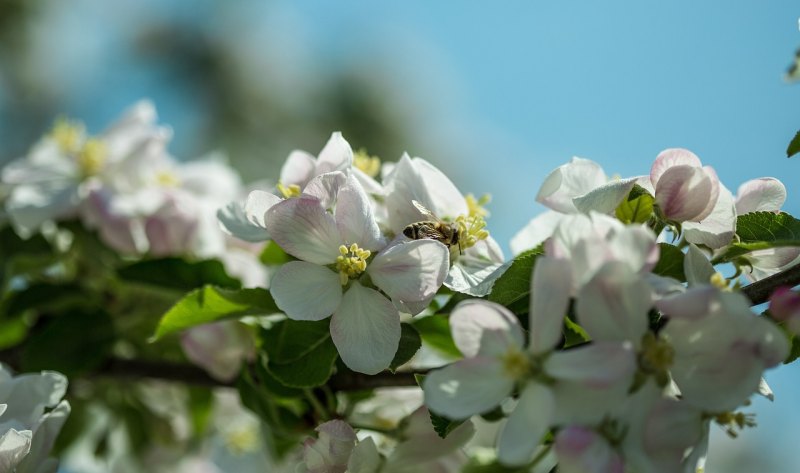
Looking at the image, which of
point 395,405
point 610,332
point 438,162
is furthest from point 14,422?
point 438,162

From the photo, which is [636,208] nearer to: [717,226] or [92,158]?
[717,226]

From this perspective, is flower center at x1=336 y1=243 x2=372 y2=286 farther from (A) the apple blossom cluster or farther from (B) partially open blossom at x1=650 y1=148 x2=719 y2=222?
(B) partially open blossom at x1=650 y1=148 x2=719 y2=222

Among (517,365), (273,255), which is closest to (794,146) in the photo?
(517,365)

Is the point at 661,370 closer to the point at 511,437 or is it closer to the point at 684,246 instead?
the point at 511,437

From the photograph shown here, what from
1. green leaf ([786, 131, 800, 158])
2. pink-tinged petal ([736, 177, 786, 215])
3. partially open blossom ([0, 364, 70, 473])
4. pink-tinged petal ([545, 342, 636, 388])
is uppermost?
green leaf ([786, 131, 800, 158])

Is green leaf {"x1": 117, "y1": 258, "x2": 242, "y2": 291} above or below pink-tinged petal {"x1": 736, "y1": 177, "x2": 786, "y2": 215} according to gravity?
below

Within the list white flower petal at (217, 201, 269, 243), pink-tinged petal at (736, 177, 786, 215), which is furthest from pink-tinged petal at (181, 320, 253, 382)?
pink-tinged petal at (736, 177, 786, 215)
